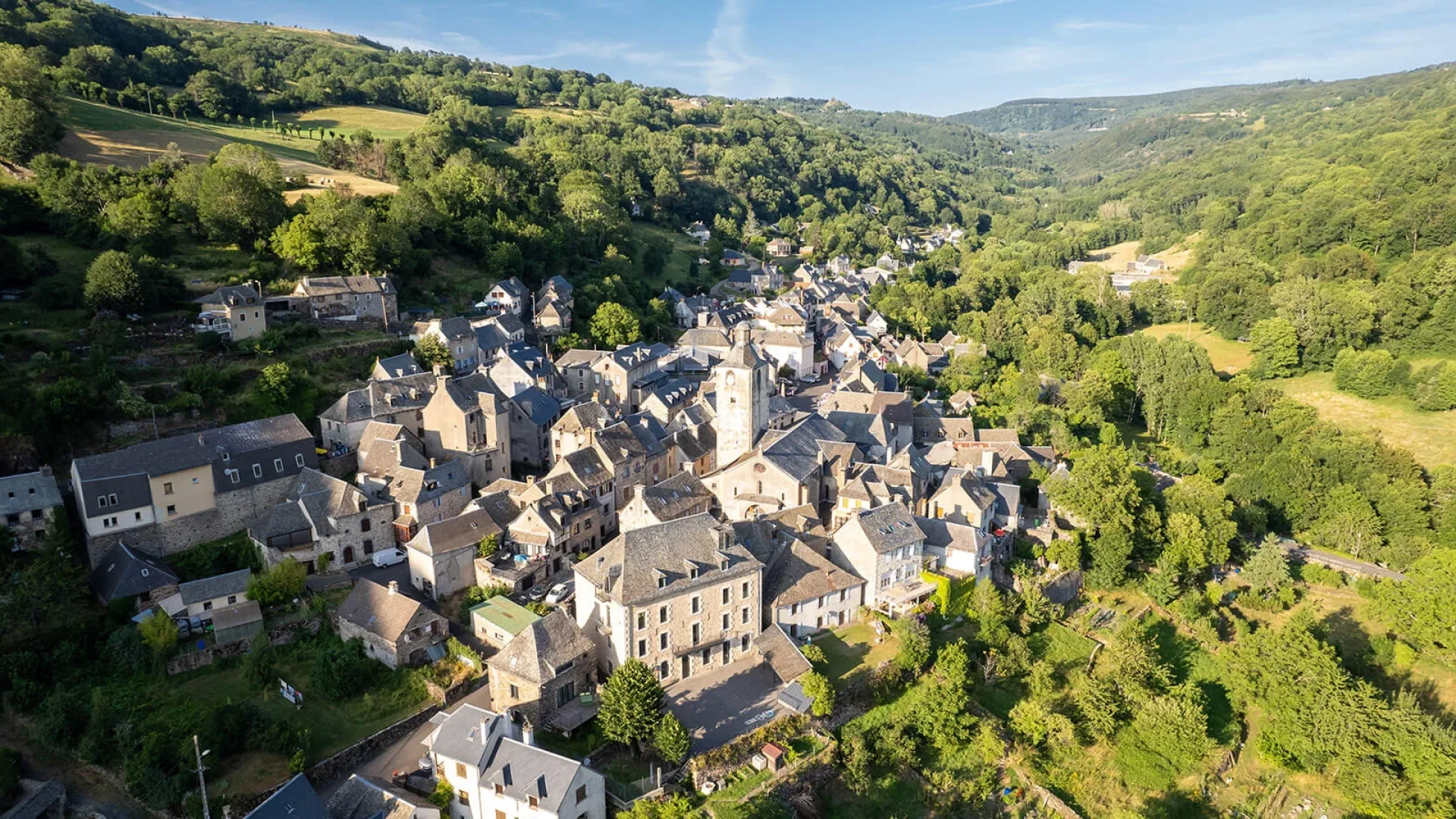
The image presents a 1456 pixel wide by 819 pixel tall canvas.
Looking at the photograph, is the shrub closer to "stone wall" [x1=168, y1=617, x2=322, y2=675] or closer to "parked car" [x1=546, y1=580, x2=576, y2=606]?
"parked car" [x1=546, y1=580, x2=576, y2=606]

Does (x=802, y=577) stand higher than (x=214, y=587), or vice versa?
(x=214, y=587)

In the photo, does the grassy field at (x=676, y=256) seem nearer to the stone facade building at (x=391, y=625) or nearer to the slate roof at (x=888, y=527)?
the slate roof at (x=888, y=527)

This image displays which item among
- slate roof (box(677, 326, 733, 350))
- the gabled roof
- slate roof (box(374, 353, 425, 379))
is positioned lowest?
slate roof (box(677, 326, 733, 350))

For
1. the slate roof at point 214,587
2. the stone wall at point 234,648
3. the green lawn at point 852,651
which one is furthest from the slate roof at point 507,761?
the slate roof at point 214,587

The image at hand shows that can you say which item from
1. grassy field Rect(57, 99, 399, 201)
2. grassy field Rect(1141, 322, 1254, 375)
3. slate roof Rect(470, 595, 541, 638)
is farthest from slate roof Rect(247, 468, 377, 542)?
grassy field Rect(1141, 322, 1254, 375)

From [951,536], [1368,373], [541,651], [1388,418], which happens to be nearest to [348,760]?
[541,651]

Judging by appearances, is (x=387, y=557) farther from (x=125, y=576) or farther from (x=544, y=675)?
(x=544, y=675)
